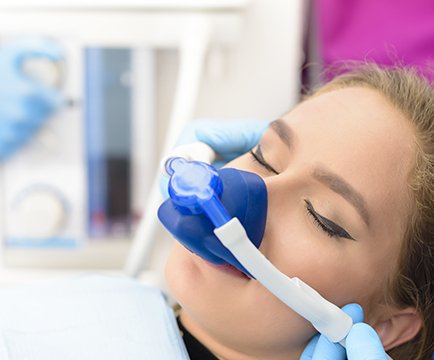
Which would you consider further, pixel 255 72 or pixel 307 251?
pixel 255 72

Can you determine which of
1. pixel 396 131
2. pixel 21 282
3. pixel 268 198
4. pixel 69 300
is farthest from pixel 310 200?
pixel 21 282

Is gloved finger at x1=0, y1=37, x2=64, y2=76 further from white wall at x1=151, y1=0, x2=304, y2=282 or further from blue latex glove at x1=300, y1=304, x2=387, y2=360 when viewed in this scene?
blue latex glove at x1=300, y1=304, x2=387, y2=360

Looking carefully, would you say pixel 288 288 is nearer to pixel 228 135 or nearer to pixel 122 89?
pixel 228 135

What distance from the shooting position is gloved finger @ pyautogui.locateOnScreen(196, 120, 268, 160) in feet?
3.72

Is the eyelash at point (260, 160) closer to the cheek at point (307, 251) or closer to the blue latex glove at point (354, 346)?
the cheek at point (307, 251)

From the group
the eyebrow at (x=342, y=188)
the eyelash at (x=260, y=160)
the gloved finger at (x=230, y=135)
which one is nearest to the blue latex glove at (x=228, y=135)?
the gloved finger at (x=230, y=135)

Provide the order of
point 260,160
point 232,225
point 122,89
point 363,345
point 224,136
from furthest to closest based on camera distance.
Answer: point 122,89 → point 224,136 → point 260,160 → point 363,345 → point 232,225

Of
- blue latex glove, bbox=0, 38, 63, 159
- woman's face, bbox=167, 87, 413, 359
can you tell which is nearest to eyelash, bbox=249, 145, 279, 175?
woman's face, bbox=167, 87, 413, 359

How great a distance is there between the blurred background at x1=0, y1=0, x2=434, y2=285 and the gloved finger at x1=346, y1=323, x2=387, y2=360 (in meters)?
0.47

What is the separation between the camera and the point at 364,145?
2.86 ft

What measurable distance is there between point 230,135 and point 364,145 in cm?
32

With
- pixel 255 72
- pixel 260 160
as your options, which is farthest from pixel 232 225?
pixel 255 72

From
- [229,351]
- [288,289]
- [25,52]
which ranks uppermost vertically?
[25,52]

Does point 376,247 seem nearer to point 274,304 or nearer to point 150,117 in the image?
point 274,304
